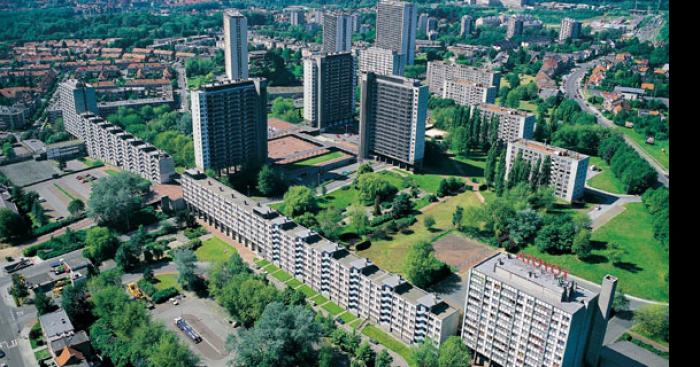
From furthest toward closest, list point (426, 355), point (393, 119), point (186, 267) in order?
1. point (393, 119)
2. point (186, 267)
3. point (426, 355)

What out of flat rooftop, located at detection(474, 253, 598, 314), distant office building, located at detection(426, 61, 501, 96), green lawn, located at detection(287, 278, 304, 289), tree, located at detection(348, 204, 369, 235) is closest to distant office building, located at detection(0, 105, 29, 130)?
tree, located at detection(348, 204, 369, 235)

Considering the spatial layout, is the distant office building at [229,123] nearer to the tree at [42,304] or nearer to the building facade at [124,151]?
the building facade at [124,151]

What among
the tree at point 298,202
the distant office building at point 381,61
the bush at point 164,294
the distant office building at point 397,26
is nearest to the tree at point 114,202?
the bush at point 164,294

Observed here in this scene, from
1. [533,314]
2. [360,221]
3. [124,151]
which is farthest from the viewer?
[124,151]

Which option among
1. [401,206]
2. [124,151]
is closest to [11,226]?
[124,151]

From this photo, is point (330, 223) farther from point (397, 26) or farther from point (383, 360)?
point (397, 26)

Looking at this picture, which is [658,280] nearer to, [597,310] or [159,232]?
[597,310]
